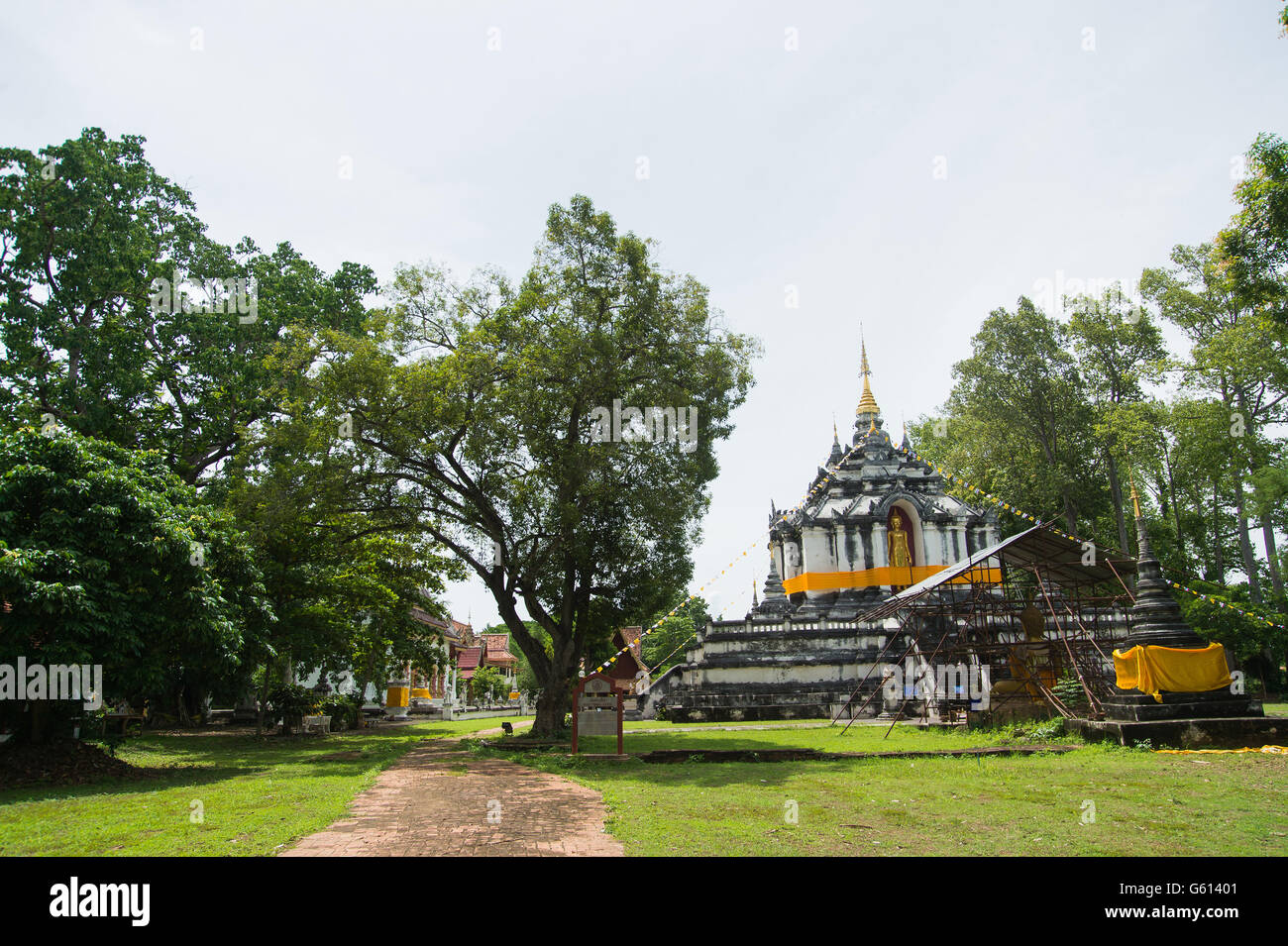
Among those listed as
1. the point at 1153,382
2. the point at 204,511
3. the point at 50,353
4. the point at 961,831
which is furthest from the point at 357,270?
the point at 1153,382

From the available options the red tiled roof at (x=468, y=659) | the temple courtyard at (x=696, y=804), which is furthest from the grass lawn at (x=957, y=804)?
the red tiled roof at (x=468, y=659)

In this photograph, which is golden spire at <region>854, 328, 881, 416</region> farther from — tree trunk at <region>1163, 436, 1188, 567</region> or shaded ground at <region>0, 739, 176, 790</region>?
shaded ground at <region>0, 739, 176, 790</region>

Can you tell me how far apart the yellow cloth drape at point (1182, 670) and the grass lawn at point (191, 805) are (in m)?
13.1

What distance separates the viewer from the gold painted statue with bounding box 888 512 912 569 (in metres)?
33.5

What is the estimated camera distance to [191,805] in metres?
9.36

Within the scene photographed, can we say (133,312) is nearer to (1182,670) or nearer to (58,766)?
(58,766)

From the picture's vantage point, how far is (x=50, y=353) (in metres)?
22.7

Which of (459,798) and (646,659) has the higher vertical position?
(459,798)

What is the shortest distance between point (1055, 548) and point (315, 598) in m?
18.4

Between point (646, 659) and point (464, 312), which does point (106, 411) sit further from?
point (646, 659)

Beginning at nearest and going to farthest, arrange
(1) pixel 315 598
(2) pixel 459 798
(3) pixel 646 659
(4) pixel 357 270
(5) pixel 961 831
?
(5) pixel 961 831
(2) pixel 459 798
(1) pixel 315 598
(4) pixel 357 270
(3) pixel 646 659

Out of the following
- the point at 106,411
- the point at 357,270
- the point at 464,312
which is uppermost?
the point at 357,270

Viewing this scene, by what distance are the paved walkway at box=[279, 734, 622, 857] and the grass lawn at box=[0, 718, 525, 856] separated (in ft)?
1.26

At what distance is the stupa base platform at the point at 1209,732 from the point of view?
1313cm
